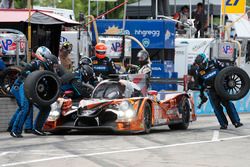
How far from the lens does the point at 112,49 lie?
25375 millimetres

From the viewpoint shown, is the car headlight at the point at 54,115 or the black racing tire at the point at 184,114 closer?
the car headlight at the point at 54,115

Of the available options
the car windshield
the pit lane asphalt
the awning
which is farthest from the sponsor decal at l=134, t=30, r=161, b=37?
the car windshield

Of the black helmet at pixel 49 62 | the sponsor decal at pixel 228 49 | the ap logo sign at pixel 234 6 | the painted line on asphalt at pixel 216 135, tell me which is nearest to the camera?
the painted line on asphalt at pixel 216 135

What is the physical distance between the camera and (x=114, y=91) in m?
17.2

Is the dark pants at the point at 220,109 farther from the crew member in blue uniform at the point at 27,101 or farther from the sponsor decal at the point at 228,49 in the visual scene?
the sponsor decal at the point at 228,49

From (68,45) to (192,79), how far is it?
4.73 metres

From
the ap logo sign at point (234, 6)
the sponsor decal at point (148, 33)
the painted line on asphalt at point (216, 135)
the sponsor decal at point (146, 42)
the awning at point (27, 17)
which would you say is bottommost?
the painted line on asphalt at point (216, 135)

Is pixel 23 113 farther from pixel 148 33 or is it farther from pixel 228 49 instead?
pixel 228 49

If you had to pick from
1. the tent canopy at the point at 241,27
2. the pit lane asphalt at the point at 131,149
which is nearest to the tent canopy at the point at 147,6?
the tent canopy at the point at 241,27

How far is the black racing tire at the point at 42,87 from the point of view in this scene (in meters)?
16.3

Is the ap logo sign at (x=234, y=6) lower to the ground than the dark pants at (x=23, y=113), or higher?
higher

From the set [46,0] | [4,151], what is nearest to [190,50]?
[4,151]

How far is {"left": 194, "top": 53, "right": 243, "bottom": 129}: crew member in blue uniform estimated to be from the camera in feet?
61.9

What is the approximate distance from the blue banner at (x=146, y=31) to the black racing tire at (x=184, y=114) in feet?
28.2
